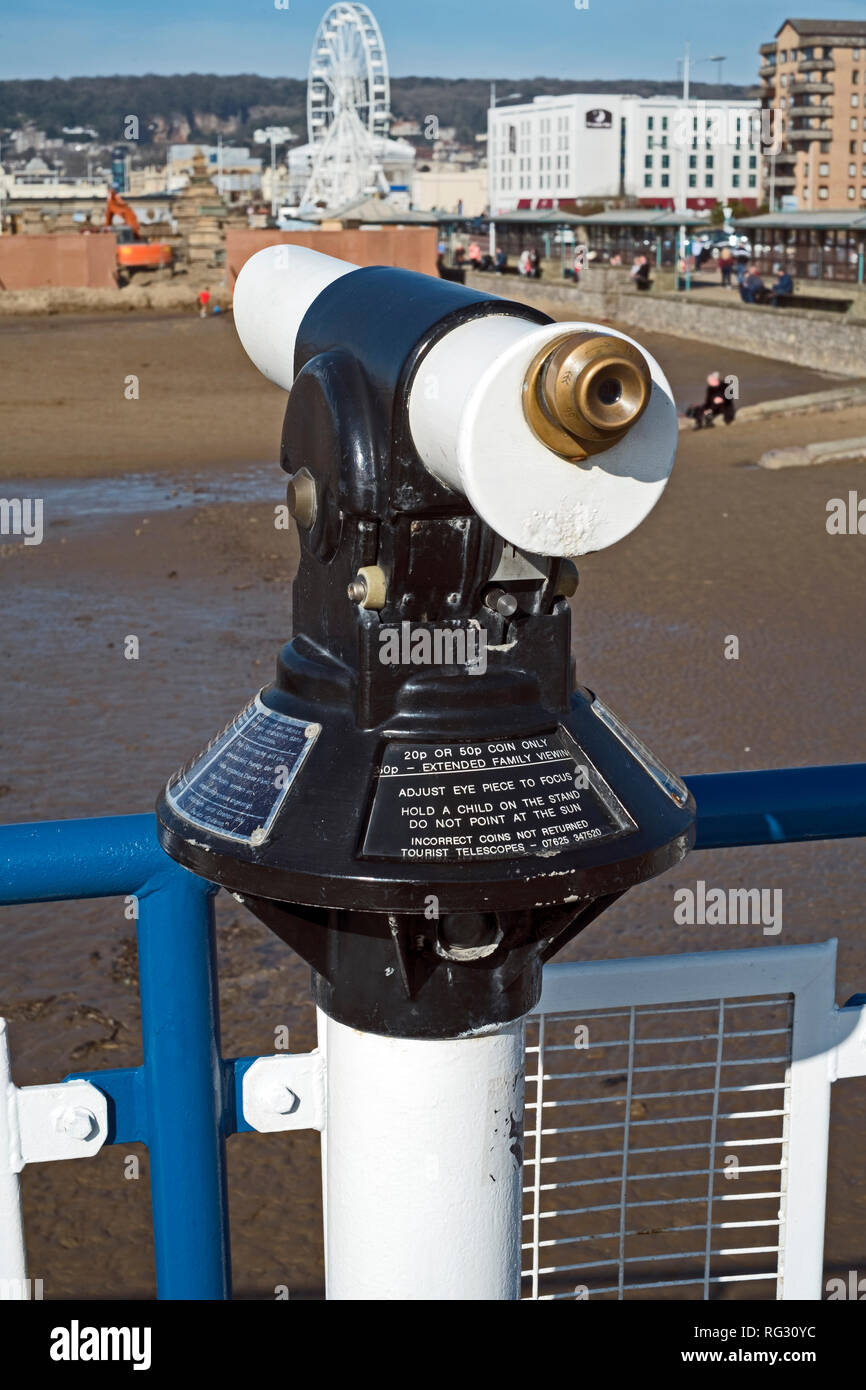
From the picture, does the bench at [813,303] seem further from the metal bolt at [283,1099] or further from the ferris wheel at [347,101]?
the ferris wheel at [347,101]

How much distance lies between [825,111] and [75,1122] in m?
111

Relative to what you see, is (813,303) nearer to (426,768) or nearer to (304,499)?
(304,499)

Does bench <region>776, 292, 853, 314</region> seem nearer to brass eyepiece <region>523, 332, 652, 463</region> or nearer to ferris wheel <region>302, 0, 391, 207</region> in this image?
brass eyepiece <region>523, 332, 652, 463</region>

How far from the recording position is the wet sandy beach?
484 centimetres

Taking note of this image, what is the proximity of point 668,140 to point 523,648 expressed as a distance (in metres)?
144

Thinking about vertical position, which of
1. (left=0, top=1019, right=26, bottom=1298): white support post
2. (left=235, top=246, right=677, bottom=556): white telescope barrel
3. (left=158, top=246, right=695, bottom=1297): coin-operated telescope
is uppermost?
(left=235, top=246, right=677, bottom=556): white telescope barrel

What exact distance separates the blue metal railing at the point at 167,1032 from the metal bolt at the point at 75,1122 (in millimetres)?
38

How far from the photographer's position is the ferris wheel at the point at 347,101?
239ft

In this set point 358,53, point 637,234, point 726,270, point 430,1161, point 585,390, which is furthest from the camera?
point 358,53

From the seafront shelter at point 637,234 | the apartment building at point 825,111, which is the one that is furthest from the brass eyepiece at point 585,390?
the apartment building at point 825,111

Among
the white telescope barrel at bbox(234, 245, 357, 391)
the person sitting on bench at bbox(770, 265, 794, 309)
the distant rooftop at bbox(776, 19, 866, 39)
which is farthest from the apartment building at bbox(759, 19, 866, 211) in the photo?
the white telescope barrel at bbox(234, 245, 357, 391)

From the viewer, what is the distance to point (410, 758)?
61.5 inches

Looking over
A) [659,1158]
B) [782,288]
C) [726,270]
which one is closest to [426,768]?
[659,1158]

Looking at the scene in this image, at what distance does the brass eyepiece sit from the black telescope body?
216 mm
